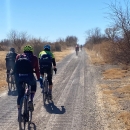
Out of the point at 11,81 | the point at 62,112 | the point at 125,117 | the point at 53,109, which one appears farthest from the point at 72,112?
the point at 11,81

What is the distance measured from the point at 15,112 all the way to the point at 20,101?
1946mm

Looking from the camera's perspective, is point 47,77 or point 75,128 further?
point 47,77

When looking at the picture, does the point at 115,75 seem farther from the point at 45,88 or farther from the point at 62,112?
the point at 62,112

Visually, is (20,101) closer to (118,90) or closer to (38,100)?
(38,100)

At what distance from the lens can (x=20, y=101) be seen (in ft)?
21.8

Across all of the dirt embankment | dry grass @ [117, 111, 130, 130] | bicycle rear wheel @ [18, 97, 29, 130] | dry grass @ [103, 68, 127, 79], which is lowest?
dry grass @ [103, 68, 127, 79]

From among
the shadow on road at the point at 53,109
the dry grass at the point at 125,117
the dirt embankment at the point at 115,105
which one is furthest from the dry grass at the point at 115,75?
the dry grass at the point at 125,117

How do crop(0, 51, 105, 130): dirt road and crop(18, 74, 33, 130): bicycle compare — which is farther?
crop(0, 51, 105, 130): dirt road

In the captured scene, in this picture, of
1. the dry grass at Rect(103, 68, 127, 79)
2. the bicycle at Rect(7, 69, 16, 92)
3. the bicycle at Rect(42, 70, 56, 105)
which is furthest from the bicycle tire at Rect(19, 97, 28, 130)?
the dry grass at Rect(103, 68, 127, 79)

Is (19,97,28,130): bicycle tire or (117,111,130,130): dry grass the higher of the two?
(19,97,28,130): bicycle tire

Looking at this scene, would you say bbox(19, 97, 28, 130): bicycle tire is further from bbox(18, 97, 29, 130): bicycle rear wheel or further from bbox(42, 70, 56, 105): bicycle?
bbox(42, 70, 56, 105): bicycle

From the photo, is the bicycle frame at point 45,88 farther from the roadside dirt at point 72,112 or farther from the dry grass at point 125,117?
the dry grass at point 125,117

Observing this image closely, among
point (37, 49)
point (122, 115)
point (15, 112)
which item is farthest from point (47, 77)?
point (37, 49)

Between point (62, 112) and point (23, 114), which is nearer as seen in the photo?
point (23, 114)
